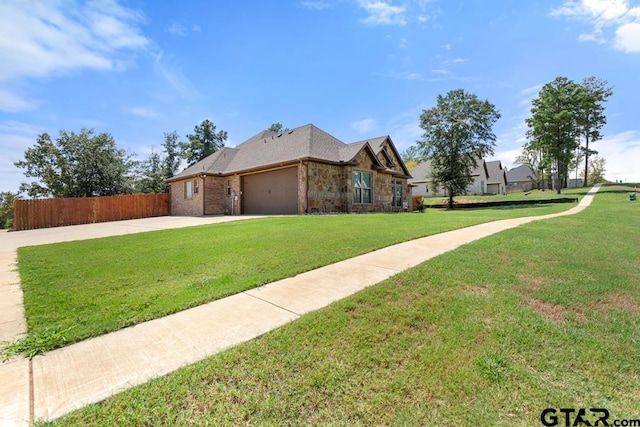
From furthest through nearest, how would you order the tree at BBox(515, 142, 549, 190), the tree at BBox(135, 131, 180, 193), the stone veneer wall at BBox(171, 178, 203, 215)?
the tree at BBox(515, 142, 549, 190), the tree at BBox(135, 131, 180, 193), the stone veneer wall at BBox(171, 178, 203, 215)

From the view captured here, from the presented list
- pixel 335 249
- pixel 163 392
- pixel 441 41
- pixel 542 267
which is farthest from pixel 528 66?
pixel 163 392

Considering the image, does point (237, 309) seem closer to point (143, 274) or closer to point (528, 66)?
point (143, 274)

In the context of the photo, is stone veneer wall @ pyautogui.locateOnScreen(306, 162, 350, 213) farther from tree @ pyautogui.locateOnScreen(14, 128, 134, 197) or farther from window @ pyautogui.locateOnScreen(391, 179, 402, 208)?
tree @ pyautogui.locateOnScreen(14, 128, 134, 197)

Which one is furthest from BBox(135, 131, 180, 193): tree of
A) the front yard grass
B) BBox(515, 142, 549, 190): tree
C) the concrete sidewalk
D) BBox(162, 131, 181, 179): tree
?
BBox(515, 142, 549, 190): tree

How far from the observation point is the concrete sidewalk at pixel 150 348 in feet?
7.07

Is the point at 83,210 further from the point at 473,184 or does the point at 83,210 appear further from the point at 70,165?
the point at 473,184

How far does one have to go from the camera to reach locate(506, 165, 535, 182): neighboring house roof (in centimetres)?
5727

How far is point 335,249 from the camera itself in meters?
6.66

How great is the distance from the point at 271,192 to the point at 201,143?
79.8 feet

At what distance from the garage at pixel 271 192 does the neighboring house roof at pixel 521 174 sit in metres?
58.2

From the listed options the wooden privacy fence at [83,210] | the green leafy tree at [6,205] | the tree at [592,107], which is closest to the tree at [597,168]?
the tree at [592,107]

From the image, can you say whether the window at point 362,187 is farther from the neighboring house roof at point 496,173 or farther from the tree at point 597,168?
the tree at point 597,168

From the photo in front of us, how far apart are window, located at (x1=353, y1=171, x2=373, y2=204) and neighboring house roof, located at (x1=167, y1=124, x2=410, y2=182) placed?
116cm

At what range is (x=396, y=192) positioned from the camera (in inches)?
933
